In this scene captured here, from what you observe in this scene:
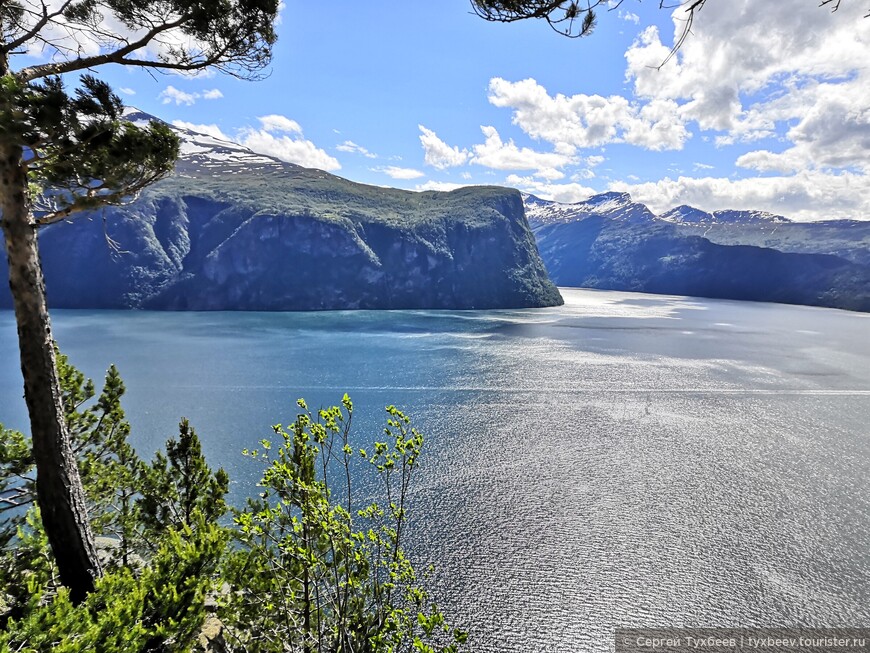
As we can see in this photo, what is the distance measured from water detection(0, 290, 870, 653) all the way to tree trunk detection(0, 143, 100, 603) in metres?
17.7

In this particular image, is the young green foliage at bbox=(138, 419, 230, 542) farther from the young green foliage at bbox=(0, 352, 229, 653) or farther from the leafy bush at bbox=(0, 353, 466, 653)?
the leafy bush at bbox=(0, 353, 466, 653)

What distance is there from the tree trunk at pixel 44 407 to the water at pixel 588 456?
1770 cm

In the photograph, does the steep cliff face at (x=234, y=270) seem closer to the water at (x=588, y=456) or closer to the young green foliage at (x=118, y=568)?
the water at (x=588, y=456)

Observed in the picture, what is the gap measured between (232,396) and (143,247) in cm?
16694

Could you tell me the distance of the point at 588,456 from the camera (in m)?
39.8

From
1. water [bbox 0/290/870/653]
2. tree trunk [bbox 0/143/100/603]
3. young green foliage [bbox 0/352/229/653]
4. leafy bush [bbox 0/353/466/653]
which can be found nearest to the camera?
leafy bush [bbox 0/353/466/653]

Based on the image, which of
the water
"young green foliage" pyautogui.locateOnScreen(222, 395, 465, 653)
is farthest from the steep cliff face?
Answer: "young green foliage" pyautogui.locateOnScreen(222, 395, 465, 653)

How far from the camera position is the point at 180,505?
17.1m

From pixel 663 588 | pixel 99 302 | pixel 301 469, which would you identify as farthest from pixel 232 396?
pixel 99 302

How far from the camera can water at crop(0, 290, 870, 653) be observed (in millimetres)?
23188

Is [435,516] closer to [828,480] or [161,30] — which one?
[161,30]

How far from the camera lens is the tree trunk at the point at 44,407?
7.50 meters

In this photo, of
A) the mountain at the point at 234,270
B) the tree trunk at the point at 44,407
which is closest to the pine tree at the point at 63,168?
the tree trunk at the point at 44,407

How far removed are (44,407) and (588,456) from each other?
39243 millimetres
